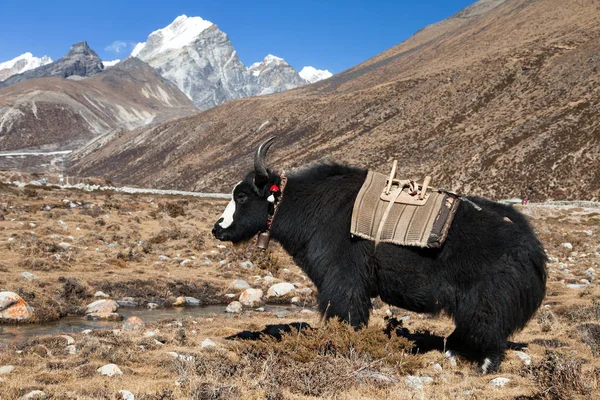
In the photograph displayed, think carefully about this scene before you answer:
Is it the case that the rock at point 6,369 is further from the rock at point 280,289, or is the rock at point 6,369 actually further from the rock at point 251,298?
the rock at point 280,289

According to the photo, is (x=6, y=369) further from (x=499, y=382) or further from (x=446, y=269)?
(x=499, y=382)

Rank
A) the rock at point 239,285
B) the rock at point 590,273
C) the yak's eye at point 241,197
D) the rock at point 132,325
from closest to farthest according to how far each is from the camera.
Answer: the yak's eye at point 241,197 → the rock at point 132,325 → the rock at point 239,285 → the rock at point 590,273

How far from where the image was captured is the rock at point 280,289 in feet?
40.5

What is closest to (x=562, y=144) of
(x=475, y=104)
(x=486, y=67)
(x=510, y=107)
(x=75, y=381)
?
(x=510, y=107)

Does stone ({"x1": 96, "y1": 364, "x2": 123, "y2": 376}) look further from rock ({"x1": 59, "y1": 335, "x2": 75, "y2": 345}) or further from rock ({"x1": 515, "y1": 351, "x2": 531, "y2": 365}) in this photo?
rock ({"x1": 515, "y1": 351, "x2": 531, "y2": 365})

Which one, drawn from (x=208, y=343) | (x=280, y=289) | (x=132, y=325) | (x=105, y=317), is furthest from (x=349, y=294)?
(x=280, y=289)

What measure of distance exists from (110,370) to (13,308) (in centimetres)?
497

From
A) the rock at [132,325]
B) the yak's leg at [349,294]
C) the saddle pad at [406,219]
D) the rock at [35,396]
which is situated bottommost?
the rock at [132,325]

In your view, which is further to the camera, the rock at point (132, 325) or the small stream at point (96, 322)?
the small stream at point (96, 322)

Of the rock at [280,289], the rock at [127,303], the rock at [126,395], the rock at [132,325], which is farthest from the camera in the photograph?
the rock at [280,289]

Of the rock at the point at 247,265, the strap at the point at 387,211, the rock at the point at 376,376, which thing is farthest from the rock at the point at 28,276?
the rock at the point at 376,376

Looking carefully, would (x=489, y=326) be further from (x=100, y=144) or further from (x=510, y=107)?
(x=100, y=144)

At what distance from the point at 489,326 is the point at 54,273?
33.8 ft

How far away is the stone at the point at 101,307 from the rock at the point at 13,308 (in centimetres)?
113
